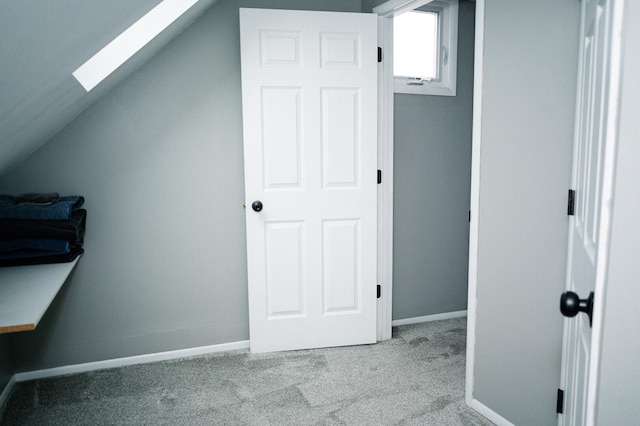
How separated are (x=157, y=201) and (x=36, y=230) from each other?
0.73 metres

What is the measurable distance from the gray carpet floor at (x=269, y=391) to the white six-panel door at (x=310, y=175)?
9.1 inches

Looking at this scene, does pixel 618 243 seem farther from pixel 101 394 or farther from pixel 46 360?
pixel 46 360

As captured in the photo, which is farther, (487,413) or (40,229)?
(487,413)

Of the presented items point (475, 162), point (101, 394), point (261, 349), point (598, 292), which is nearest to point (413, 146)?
point (475, 162)

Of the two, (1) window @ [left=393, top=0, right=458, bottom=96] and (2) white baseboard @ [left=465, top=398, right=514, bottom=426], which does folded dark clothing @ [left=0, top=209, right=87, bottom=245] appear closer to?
(2) white baseboard @ [left=465, top=398, right=514, bottom=426]

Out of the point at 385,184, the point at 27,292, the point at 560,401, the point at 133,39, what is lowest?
the point at 560,401

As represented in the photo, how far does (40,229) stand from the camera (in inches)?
81.3

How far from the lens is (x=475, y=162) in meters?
2.17

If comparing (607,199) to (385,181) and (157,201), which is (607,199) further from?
(157,201)

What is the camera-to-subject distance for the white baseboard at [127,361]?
2.59 meters

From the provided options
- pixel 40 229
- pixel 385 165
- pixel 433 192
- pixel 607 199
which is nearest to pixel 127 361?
pixel 40 229

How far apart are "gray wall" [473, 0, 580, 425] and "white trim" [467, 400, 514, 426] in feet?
0.08

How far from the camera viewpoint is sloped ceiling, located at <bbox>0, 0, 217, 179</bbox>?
1.03 m

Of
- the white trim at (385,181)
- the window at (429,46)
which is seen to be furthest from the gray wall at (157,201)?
the window at (429,46)
